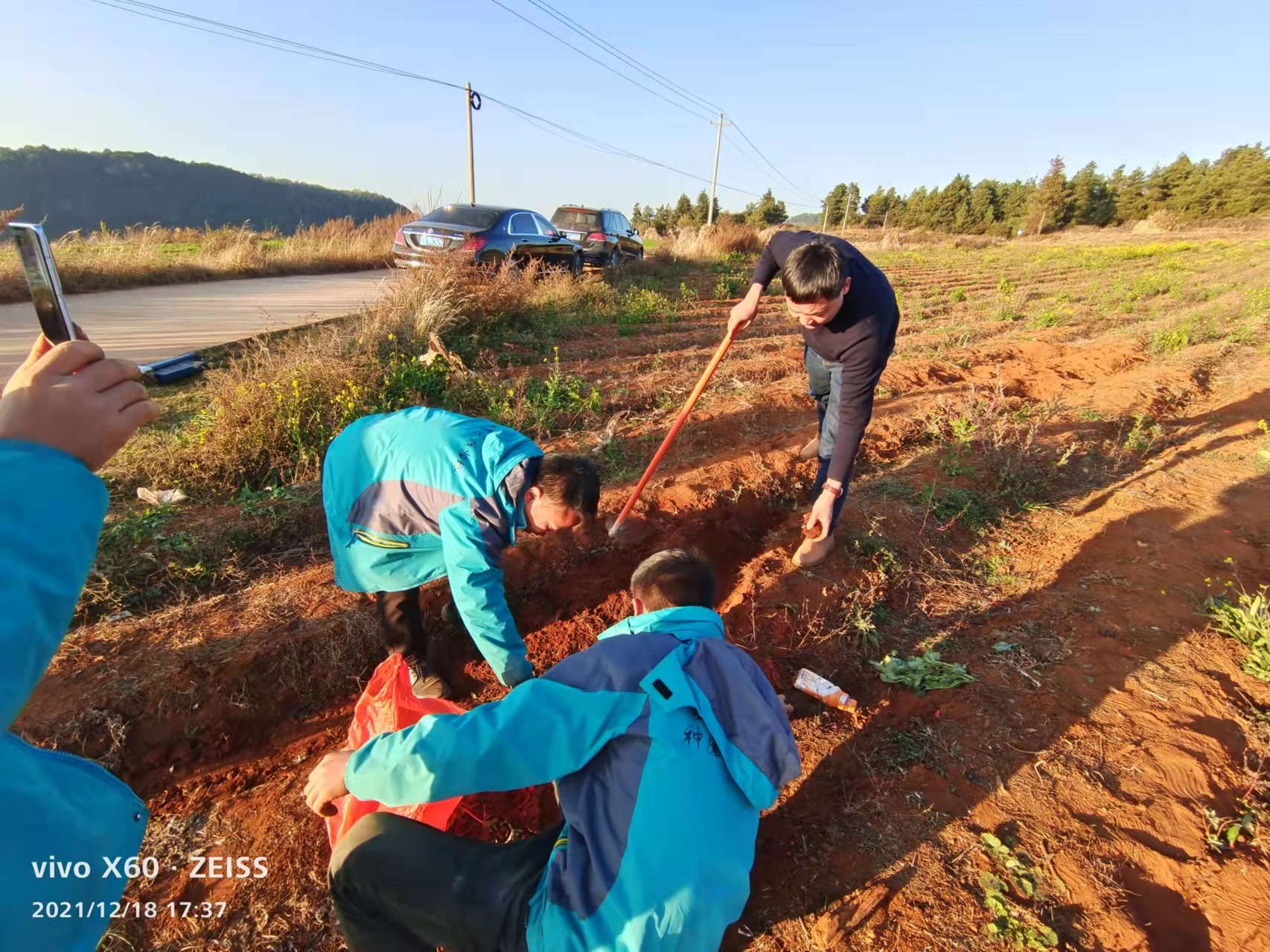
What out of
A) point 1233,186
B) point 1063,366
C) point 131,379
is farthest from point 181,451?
point 1233,186

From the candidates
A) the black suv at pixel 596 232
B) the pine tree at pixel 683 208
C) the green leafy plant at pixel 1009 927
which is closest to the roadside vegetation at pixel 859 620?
the green leafy plant at pixel 1009 927

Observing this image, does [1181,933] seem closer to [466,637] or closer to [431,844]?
[431,844]

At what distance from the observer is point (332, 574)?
3.08m

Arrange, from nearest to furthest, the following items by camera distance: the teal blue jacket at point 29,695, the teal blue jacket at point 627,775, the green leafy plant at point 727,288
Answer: the teal blue jacket at point 29,695
the teal blue jacket at point 627,775
the green leafy plant at point 727,288

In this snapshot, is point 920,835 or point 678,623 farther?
point 920,835

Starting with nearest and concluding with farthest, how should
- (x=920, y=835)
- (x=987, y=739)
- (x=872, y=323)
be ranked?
(x=920, y=835) → (x=987, y=739) → (x=872, y=323)

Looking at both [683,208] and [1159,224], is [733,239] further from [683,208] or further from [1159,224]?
[1159,224]

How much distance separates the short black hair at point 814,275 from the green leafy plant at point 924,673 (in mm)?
1685

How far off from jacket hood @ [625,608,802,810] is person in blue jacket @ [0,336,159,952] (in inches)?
37.4

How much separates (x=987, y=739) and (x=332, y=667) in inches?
110

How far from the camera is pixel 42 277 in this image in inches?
37.0

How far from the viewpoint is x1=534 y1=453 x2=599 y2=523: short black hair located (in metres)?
1.93

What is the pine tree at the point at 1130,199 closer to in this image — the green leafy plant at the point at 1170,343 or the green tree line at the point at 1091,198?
the green tree line at the point at 1091,198

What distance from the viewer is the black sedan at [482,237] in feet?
27.7
